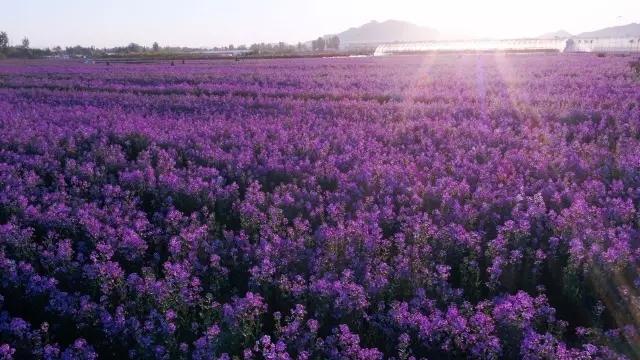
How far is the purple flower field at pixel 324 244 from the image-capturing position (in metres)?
3.33

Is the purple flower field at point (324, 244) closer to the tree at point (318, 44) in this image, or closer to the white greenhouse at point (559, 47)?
the white greenhouse at point (559, 47)

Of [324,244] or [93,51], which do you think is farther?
[93,51]

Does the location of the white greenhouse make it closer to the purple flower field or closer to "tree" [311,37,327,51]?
"tree" [311,37,327,51]

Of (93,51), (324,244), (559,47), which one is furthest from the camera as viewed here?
(93,51)

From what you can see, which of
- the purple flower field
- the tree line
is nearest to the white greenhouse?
the tree line

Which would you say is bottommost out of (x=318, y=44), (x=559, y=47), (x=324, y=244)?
(x=324, y=244)

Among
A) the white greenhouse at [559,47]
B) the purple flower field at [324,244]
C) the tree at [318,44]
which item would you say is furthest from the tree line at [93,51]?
the purple flower field at [324,244]

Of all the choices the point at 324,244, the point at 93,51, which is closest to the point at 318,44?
the point at 93,51

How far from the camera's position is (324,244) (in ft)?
15.1

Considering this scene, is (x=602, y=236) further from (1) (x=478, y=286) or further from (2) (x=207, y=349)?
(2) (x=207, y=349)

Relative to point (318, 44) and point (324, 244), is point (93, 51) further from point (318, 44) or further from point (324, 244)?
point (324, 244)

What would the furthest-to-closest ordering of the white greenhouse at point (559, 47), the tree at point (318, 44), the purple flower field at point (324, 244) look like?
the tree at point (318, 44) → the white greenhouse at point (559, 47) → the purple flower field at point (324, 244)

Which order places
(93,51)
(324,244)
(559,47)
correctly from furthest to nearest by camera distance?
(93,51) < (559,47) < (324,244)

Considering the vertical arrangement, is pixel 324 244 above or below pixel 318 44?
below
